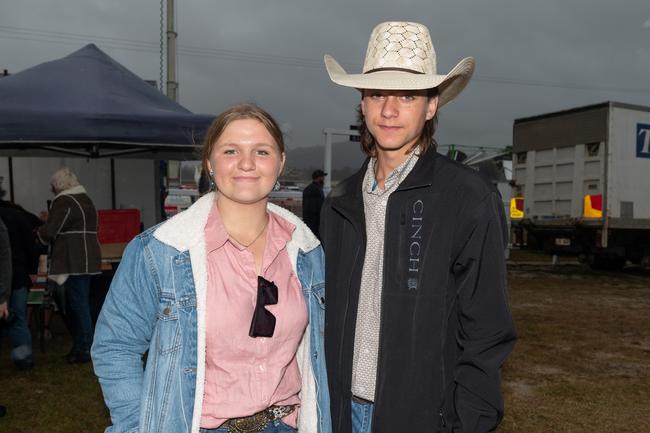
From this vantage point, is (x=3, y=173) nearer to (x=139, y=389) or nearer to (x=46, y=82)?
(x=46, y=82)

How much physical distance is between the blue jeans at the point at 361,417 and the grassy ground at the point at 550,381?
8.72 ft

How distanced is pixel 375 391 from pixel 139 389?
0.74 meters

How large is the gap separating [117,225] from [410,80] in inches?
249

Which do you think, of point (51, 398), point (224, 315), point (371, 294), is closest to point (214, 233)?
point (224, 315)

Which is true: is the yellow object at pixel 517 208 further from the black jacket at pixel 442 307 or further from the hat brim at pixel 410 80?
the black jacket at pixel 442 307

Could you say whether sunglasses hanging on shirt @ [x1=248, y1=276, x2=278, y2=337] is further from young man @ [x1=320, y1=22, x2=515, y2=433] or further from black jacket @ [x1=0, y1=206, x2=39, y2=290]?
black jacket @ [x1=0, y1=206, x2=39, y2=290]

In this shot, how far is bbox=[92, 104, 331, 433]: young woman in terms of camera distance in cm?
171

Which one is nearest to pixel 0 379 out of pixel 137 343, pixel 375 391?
pixel 137 343

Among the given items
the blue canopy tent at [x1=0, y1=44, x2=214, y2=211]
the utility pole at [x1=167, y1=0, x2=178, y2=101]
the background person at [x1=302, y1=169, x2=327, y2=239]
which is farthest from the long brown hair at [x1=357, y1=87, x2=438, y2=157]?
the utility pole at [x1=167, y1=0, x2=178, y2=101]

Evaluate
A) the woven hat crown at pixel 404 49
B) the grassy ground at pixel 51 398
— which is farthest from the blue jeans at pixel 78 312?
the woven hat crown at pixel 404 49

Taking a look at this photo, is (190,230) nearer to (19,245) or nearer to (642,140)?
(19,245)

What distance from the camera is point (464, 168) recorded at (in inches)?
75.2

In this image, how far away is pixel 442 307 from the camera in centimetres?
177

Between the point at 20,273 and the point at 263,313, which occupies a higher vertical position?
the point at 263,313
